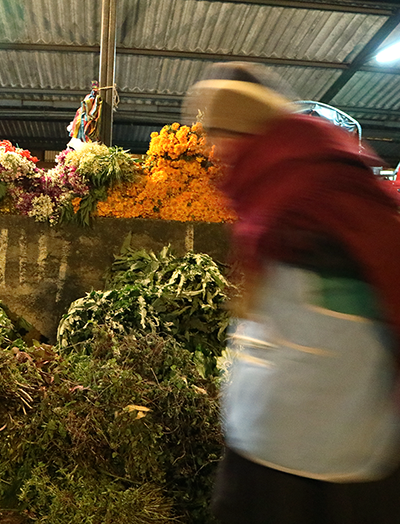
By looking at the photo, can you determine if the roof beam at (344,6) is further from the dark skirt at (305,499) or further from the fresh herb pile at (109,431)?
the dark skirt at (305,499)

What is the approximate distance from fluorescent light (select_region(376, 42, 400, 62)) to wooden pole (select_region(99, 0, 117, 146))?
154 inches

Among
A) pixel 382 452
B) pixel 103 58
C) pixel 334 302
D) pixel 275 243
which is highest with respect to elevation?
pixel 103 58

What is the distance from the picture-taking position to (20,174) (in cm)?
504

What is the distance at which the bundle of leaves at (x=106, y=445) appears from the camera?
8.61ft

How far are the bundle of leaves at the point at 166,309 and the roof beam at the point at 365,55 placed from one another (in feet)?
15.3

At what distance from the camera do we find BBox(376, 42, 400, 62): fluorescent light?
7.65 metres

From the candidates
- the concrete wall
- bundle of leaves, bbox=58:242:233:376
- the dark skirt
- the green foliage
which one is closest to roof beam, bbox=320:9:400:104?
the concrete wall

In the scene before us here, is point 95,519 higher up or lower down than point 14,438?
lower down

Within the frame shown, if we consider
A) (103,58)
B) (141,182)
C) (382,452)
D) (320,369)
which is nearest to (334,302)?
(320,369)

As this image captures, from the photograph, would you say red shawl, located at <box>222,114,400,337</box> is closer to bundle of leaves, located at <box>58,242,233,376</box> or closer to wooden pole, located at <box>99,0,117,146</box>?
bundle of leaves, located at <box>58,242,233,376</box>

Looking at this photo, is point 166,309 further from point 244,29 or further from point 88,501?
point 244,29

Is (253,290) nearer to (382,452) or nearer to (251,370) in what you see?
(251,370)

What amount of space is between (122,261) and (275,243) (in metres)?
3.67

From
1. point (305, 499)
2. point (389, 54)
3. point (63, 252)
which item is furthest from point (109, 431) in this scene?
point (389, 54)
